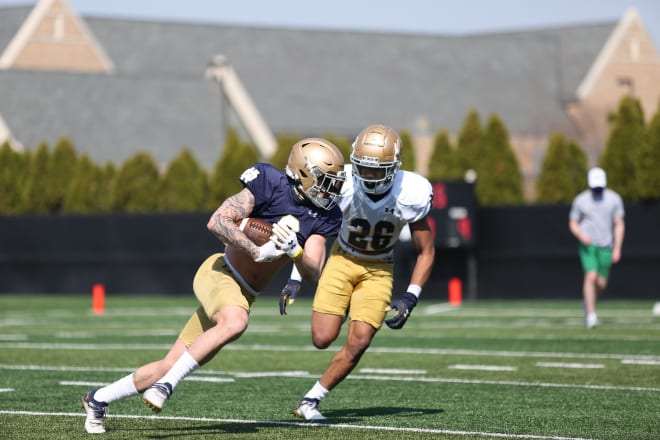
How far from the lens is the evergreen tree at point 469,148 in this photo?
94.6 feet

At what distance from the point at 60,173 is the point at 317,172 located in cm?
2259

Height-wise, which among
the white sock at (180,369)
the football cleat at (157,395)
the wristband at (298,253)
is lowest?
the football cleat at (157,395)

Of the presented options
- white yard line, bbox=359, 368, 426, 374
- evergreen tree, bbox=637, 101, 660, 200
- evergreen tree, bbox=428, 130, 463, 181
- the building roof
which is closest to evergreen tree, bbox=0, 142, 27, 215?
the building roof

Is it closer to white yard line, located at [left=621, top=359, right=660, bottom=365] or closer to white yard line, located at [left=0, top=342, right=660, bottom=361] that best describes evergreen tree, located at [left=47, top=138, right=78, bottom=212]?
white yard line, located at [left=0, top=342, right=660, bottom=361]

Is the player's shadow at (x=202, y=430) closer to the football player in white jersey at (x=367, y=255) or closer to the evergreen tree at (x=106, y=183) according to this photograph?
the football player in white jersey at (x=367, y=255)

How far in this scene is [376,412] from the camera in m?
8.09

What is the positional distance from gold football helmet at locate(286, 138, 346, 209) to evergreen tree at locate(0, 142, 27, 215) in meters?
22.6

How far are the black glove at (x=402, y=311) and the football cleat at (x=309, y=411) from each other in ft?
2.12

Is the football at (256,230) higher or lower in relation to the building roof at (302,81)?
lower

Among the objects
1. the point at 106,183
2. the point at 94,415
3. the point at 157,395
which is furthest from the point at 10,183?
the point at 157,395

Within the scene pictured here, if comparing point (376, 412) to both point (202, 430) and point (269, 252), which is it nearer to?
point (202, 430)

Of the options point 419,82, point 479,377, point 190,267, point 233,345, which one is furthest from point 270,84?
point 479,377

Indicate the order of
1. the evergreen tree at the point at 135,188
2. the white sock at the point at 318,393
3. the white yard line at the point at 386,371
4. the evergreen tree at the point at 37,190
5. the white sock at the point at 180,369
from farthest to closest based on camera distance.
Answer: the evergreen tree at the point at 37,190 < the evergreen tree at the point at 135,188 < the white yard line at the point at 386,371 < the white sock at the point at 318,393 < the white sock at the point at 180,369

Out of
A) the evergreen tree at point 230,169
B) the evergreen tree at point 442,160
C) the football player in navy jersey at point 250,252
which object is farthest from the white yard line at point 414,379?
the evergreen tree at point 442,160
